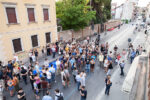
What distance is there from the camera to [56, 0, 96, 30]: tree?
18703mm

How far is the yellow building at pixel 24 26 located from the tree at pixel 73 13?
3.20m

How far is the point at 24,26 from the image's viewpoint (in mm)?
13289

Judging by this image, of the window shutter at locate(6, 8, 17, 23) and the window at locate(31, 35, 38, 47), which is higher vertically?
the window shutter at locate(6, 8, 17, 23)

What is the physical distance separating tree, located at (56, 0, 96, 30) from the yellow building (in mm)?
3200

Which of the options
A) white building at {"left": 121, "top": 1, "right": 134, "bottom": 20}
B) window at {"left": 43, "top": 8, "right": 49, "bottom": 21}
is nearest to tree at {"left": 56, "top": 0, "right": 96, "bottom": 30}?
window at {"left": 43, "top": 8, "right": 49, "bottom": 21}

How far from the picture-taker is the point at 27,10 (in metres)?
13.5

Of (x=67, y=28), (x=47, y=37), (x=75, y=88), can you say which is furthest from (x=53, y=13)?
(x=75, y=88)

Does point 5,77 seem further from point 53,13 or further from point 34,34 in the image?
point 53,13

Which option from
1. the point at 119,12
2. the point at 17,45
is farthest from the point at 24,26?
the point at 119,12

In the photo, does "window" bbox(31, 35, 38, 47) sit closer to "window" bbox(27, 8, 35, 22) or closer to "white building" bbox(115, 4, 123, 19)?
"window" bbox(27, 8, 35, 22)

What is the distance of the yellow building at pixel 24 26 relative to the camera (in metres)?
11.6

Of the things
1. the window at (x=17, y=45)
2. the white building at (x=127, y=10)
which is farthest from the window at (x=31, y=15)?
the white building at (x=127, y=10)

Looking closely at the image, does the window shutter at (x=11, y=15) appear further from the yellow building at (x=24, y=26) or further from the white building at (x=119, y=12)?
the white building at (x=119, y=12)

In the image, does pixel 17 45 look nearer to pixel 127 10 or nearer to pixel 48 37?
pixel 48 37
